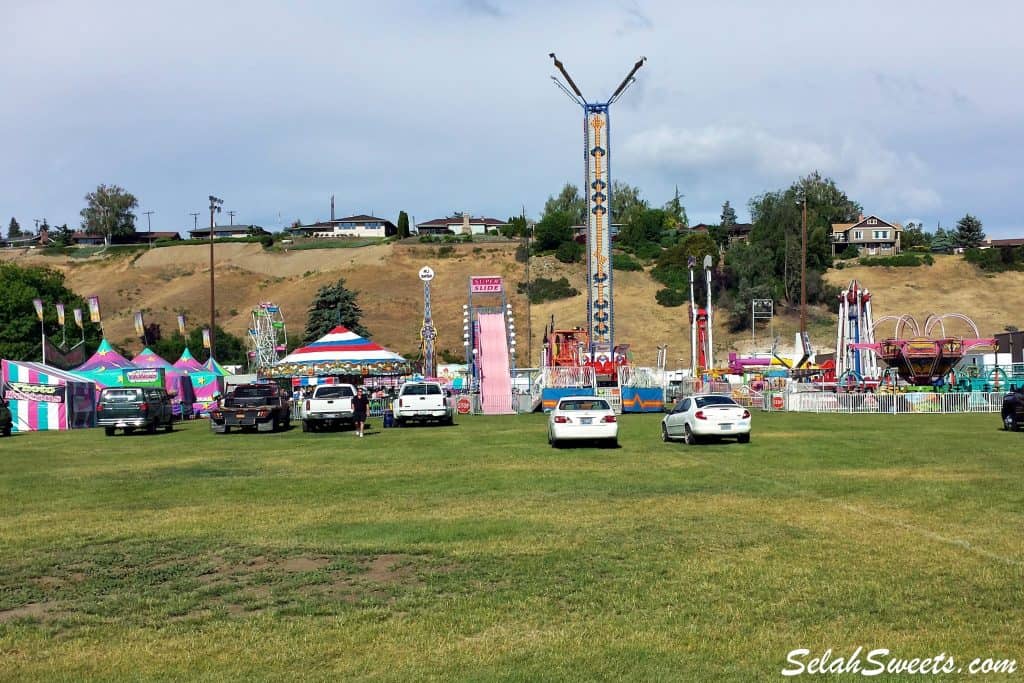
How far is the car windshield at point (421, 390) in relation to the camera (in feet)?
138

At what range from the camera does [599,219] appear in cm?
6931

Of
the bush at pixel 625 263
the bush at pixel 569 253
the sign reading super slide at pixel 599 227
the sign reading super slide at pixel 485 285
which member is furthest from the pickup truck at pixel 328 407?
the bush at pixel 569 253

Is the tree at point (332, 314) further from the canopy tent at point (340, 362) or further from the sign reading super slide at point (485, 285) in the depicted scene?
the sign reading super slide at point (485, 285)

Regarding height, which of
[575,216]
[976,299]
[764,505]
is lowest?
[764,505]

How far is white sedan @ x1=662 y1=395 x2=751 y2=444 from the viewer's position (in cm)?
2925

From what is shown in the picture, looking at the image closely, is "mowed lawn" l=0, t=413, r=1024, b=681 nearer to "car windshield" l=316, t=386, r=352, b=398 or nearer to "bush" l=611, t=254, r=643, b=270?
"car windshield" l=316, t=386, r=352, b=398

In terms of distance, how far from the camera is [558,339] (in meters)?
70.5

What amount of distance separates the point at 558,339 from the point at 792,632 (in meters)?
62.4

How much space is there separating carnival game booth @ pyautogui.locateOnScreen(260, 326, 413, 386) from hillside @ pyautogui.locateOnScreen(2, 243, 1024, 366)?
5159 centimetres

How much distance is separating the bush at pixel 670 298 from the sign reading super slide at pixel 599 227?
185 ft

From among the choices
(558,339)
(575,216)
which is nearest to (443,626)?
(558,339)

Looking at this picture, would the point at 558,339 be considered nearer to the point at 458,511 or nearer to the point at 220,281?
the point at 458,511

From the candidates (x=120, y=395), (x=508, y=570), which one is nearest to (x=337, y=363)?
(x=120, y=395)

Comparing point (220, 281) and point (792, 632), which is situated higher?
point (220, 281)
